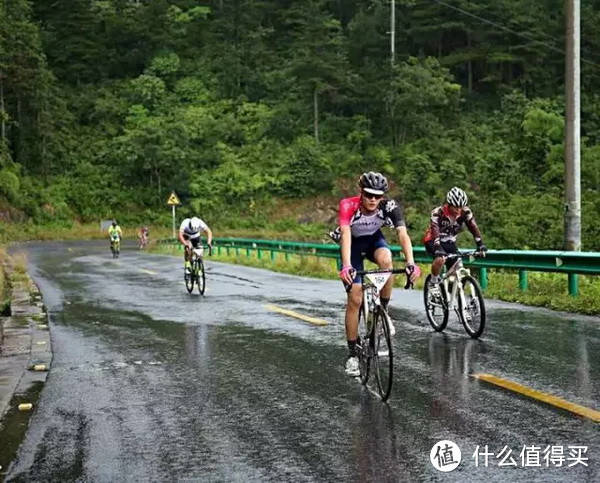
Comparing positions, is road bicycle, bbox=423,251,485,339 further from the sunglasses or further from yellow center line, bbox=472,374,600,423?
the sunglasses

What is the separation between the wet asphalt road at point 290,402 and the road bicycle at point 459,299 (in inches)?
9.8

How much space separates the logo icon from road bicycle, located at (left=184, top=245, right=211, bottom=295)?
12.2 m

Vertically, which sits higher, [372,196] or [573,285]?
[372,196]

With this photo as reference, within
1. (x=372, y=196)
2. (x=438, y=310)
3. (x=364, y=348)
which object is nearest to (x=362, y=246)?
(x=372, y=196)

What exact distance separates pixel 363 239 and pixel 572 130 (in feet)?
26.8

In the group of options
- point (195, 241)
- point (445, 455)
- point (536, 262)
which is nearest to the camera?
point (445, 455)

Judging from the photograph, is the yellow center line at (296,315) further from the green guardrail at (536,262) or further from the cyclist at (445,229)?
the green guardrail at (536,262)

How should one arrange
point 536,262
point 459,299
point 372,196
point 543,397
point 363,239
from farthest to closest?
point 536,262 < point 459,299 < point 363,239 < point 372,196 < point 543,397

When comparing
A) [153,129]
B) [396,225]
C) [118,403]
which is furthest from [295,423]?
[153,129]

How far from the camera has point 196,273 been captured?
17203 mm

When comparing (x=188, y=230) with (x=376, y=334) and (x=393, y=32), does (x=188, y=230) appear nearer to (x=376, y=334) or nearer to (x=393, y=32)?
(x=376, y=334)

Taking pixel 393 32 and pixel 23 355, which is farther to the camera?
pixel 393 32

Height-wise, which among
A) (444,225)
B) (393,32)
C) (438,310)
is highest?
(393,32)

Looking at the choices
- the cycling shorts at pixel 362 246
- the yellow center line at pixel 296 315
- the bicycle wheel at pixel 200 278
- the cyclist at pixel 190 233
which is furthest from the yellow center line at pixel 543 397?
the cyclist at pixel 190 233
